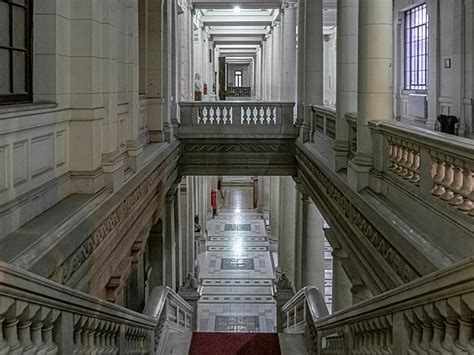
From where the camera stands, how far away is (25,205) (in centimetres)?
511

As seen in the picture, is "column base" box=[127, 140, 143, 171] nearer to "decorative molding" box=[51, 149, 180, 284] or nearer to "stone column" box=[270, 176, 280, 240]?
"decorative molding" box=[51, 149, 180, 284]

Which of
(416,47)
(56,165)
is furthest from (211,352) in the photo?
(416,47)

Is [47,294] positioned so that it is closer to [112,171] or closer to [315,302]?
[112,171]

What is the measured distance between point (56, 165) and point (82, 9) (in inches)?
58.7

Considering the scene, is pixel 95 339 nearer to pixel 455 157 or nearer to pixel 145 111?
pixel 455 157

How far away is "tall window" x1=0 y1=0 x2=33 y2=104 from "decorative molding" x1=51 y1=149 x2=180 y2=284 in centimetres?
129

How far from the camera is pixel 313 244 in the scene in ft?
40.5

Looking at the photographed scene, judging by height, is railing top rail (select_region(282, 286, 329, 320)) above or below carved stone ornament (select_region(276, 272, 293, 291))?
above

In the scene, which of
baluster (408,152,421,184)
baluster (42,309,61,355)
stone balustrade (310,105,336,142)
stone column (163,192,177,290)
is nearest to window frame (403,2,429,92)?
stone balustrade (310,105,336,142)

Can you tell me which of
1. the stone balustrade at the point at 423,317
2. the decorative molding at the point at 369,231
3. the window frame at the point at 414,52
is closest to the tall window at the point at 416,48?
the window frame at the point at 414,52

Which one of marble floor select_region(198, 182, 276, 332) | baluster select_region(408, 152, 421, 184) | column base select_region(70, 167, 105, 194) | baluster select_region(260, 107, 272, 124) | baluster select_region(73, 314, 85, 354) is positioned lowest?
marble floor select_region(198, 182, 276, 332)

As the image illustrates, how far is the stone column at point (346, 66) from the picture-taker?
860 centimetres

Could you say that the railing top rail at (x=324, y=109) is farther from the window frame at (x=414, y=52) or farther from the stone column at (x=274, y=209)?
the stone column at (x=274, y=209)

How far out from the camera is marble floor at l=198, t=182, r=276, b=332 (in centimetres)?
1560
